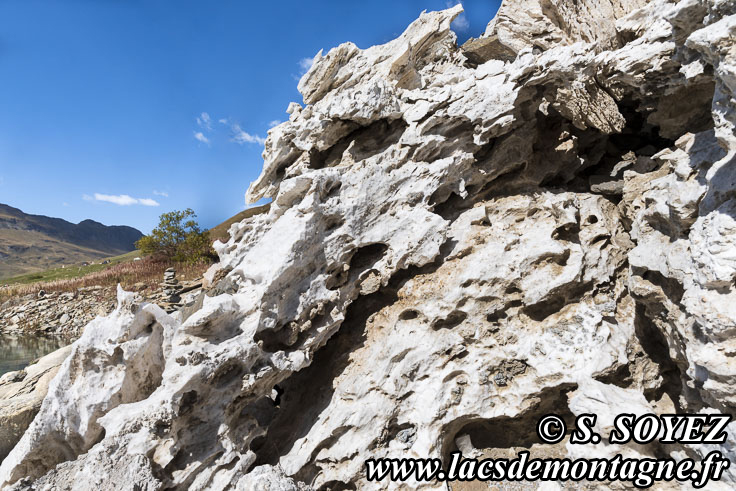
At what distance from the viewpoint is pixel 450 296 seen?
26.1 feet

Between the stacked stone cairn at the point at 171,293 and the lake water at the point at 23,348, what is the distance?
598 centimetres

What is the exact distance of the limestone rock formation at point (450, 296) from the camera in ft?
18.8

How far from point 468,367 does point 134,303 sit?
7.20 m

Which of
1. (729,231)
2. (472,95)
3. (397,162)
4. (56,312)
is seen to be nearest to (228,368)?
(397,162)

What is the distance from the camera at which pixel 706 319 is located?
4.76 m

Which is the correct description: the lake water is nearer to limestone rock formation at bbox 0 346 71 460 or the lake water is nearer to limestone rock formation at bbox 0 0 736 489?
limestone rock formation at bbox 0 346 71 460

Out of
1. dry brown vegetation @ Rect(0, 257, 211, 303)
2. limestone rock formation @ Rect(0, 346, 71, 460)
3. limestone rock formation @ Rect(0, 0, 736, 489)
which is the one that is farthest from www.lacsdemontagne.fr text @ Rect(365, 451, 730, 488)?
dry brown vegetation @ Rect(0, 257, 211, 303)

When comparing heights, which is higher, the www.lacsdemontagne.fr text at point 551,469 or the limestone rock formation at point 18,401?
the limestone rock formation at point 18,401

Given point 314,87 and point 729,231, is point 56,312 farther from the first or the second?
point 729,231
